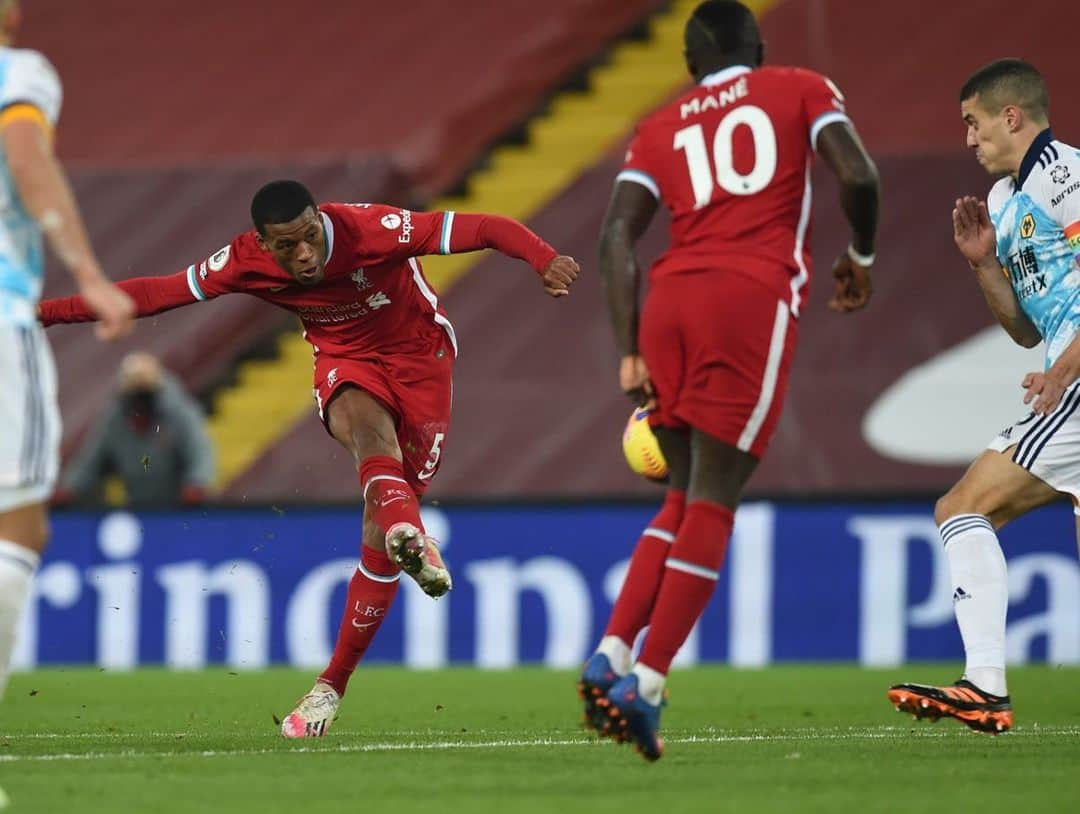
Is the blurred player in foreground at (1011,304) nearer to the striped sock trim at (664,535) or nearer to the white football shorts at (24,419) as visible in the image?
the striped sock trim at (664,535)

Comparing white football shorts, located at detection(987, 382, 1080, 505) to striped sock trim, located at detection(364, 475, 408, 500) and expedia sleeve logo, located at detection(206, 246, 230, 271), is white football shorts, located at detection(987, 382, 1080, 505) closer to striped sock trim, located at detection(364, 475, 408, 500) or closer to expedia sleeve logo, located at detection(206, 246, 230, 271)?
striped sock trim, located at detection(364, 475, 408, 500)

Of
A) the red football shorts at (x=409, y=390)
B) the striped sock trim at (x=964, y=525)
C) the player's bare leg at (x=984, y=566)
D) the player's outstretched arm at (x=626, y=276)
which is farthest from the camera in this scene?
the red football shorts at (x=409, y=390)

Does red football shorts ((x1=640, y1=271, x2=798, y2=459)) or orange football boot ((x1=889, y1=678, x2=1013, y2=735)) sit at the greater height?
red football shorts ((x1=640, y1=271, x2=798, y2=459))

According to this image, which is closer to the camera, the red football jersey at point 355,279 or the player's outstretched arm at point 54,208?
the player's outstretched arm at point 54,208

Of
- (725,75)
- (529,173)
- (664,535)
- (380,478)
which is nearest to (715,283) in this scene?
(725,75)

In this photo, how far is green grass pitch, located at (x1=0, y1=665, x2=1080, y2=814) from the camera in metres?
5.33

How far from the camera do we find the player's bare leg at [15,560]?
5.40 meters

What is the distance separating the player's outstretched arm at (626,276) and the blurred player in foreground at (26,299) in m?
1.43

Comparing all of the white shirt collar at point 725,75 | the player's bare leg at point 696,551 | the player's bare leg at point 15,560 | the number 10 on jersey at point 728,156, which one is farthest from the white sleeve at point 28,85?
the player's bare leg at point 696,551

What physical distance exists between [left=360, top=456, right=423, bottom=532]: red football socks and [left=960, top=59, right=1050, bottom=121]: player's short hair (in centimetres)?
237

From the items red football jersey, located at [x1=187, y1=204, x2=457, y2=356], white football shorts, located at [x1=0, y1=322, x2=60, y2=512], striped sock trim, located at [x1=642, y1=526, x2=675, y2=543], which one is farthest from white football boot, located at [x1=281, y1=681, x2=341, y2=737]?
white football shorts, located at [x1=0, y1=322, x2=60, y2=512]

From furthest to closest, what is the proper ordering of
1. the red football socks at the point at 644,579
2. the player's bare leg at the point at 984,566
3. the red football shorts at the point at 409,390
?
the red football shorts at the point at 409,390
the player's bare leg at the point at 984,566
the red football socks at the point at 644,579

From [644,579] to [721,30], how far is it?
5.38 feet

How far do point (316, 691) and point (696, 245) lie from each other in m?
2.41
